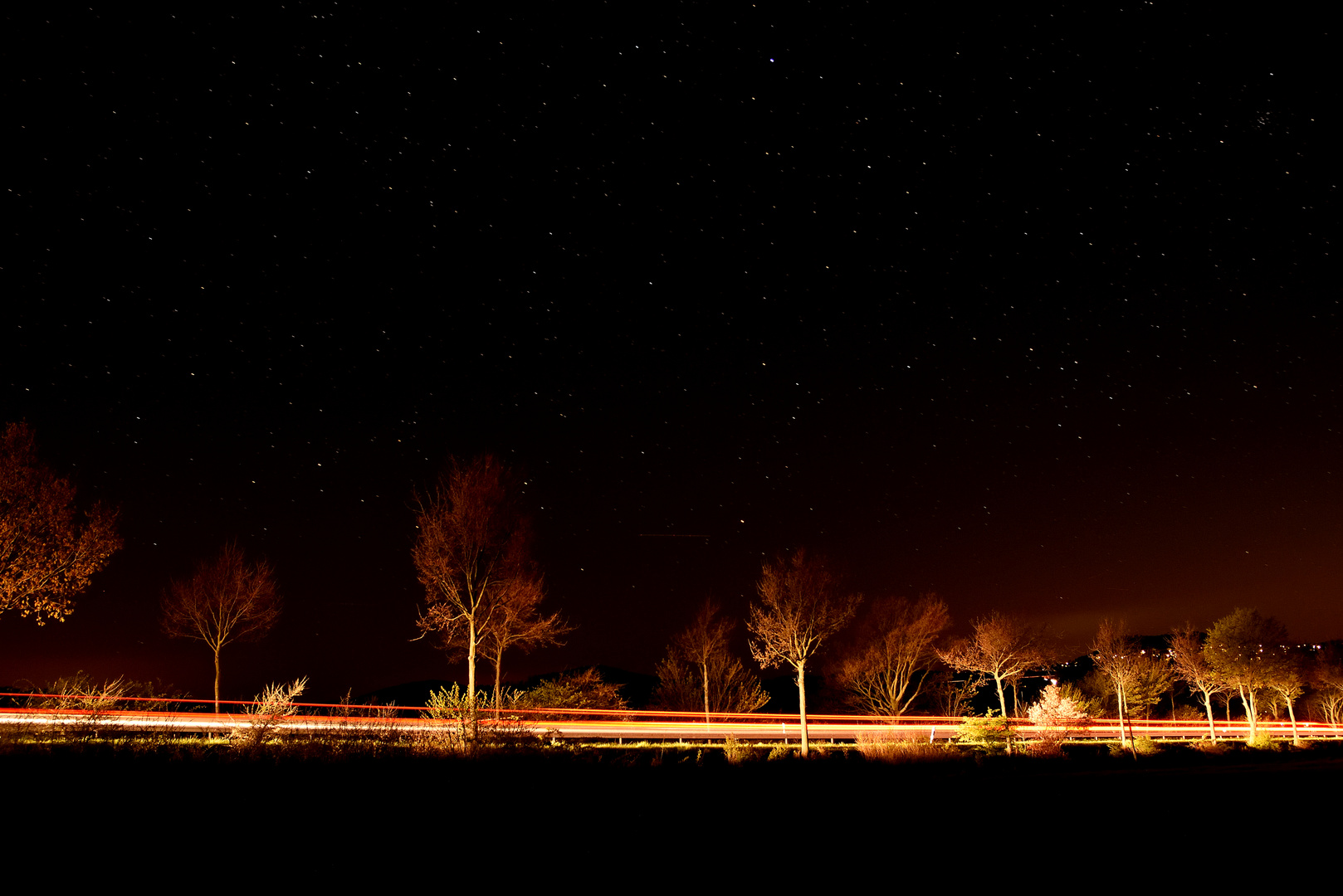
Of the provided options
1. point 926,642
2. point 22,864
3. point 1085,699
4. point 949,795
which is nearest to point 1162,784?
point 949,795

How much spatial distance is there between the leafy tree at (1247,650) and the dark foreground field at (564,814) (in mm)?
33967

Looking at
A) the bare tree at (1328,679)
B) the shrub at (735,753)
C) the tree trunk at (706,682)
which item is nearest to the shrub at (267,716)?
the shrub at (735,753)

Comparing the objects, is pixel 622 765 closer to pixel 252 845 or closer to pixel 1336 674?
pixel 252 845

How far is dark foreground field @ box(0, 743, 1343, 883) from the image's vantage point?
709cm

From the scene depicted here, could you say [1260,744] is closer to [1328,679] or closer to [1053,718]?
[1053,718]

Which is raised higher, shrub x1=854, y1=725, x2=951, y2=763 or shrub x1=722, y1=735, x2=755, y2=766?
shrub x1=722, y1=735, x2=755, y2=766

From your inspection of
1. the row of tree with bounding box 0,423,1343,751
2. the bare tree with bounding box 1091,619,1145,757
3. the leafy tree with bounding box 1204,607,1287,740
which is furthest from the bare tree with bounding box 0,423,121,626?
the leafy tree with bounding box 1204,607,1287,740

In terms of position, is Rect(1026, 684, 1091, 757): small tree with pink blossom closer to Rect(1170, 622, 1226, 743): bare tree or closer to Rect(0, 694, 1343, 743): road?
Rect(0, 694, 1343, 743): road

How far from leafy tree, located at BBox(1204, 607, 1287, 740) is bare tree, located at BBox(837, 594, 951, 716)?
14.7 m

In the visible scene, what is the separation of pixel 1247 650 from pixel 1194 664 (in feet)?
13.2

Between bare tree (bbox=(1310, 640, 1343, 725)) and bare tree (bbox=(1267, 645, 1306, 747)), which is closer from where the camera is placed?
bare tree (bbox=(1267, 645, 1306, 747))

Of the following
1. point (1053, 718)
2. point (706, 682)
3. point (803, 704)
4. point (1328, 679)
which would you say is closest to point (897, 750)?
point (803, 704)

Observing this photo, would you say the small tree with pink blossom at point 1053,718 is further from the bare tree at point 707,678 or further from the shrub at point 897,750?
the bare tree at point 707,678

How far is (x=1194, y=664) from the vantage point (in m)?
45.9
